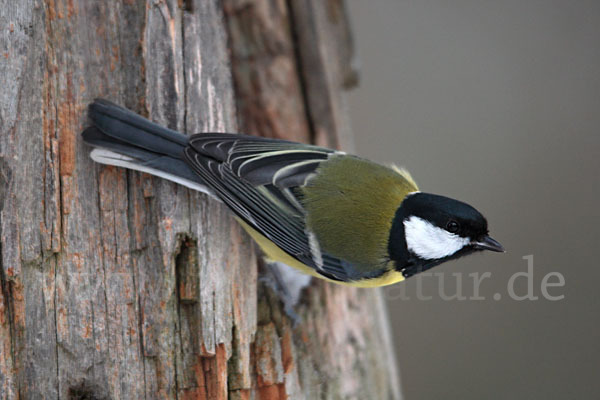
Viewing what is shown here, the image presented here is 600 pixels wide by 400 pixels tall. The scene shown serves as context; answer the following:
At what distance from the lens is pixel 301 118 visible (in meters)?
3.17

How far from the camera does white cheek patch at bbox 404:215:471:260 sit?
2.30 metres

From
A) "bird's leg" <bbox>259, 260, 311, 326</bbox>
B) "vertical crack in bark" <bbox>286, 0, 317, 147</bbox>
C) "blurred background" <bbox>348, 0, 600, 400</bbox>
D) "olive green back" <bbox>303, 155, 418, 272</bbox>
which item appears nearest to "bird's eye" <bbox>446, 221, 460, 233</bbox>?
"olive green back" <bbox>303, 155, 418, 272</bbox>

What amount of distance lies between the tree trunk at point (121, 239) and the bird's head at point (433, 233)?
1.85ft

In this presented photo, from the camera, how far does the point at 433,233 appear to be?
2320mm

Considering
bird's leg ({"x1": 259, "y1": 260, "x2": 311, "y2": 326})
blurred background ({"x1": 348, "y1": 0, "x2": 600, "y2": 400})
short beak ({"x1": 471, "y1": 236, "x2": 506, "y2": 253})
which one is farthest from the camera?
blurred background ({"x1": 348, "y1": 0, "x2": 600, "y2": 400})

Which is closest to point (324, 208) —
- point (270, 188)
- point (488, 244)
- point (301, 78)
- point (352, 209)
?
Answer: point (352, 209)

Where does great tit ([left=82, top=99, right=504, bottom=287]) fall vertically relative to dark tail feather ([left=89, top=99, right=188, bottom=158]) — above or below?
below

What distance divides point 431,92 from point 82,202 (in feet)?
10.9

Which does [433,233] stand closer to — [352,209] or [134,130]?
[352,209]

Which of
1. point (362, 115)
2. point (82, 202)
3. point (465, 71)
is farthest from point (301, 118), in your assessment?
point (465, 71)

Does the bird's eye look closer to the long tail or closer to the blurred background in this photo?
the long tail

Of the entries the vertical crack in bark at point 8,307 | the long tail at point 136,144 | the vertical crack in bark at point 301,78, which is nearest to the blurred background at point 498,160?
the vertical crack in bark at point 301,78

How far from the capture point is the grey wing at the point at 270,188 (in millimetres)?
2227

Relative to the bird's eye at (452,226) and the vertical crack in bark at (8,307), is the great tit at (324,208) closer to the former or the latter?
the bird's eye at (452,226)
